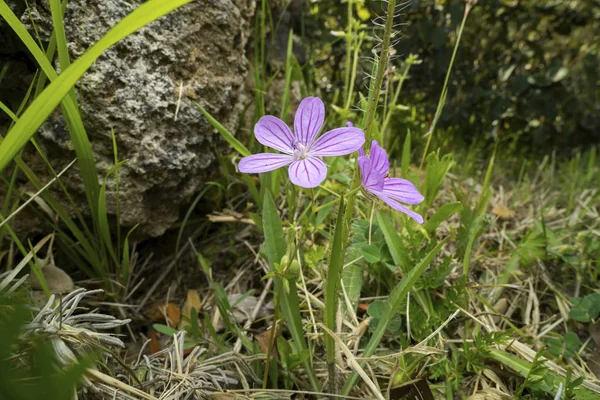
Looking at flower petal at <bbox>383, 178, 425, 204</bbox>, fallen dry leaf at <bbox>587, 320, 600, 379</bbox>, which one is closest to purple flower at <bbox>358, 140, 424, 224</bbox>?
flower petal at <bbox>383, 178, 425, 204</bbox>

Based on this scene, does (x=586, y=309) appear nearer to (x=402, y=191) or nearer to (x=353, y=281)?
(x=353, y=281)

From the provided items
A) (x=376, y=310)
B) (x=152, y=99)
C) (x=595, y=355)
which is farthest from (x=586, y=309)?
(x=152, y=99)

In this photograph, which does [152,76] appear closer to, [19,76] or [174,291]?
[19,76]

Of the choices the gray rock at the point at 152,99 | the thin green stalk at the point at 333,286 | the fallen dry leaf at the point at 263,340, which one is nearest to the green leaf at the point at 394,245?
the thin green stalk at the point at 333,286

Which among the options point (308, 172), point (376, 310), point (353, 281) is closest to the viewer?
point (308, 172)

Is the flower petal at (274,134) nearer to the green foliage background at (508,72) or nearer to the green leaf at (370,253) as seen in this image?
the green leaf at (370,253)

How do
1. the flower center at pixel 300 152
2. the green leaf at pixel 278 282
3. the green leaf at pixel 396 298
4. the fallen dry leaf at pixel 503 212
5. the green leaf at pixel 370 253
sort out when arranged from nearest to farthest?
the flower center at pixel 300 152
the green leaf at pixel 396 298
the green leaf at pixel 278 282
the green leaf at pixel 370 253
the fallen dry leaf at pixel 503 212

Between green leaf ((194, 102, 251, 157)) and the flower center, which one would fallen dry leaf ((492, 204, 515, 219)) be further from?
the flower center
